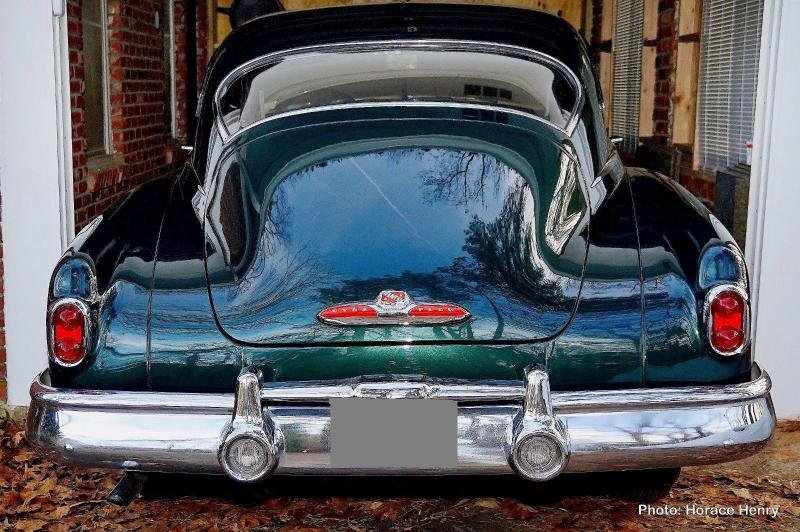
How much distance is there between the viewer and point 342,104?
377 centimetres

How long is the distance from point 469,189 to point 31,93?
2240 millimetres

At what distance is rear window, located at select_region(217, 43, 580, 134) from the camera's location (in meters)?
3.91

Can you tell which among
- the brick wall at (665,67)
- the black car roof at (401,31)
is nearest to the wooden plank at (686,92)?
the brick wall at (665,67)

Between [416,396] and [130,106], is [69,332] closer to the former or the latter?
[416,396]

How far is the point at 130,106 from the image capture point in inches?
298

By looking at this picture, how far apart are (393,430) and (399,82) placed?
5.23 feet

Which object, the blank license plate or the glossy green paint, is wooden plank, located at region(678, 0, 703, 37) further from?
the blank license plate

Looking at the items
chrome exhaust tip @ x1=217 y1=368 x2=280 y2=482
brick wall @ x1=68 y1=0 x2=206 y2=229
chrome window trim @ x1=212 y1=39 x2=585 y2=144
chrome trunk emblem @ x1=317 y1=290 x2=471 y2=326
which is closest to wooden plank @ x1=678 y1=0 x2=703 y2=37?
chrome window trim @ x1=212 y1=39 x2=585 y2=144

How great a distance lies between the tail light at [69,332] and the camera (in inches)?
123

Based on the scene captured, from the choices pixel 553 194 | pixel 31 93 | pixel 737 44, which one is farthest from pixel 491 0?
pixel 553 194

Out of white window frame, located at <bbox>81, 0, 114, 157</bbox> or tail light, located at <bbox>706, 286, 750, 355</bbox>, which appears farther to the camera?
white window frame, located at <bbox>81, 0, 114, 157</bbox>

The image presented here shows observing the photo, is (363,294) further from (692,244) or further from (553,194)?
(692,244)

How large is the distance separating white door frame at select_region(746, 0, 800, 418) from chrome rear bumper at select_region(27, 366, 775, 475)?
160 centimetres

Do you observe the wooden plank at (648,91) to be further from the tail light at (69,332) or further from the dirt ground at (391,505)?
the tail light at (69,332)
